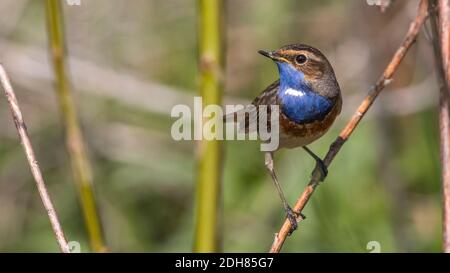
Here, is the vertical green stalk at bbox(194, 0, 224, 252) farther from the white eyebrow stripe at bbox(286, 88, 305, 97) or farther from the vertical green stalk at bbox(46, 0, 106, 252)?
the white eyebrow stripe at bbox(286, 88, 305, 97)

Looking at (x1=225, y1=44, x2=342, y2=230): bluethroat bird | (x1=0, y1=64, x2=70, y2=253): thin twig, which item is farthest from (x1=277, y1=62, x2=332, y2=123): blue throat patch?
(x1=0, y1=64, x2=70, y2=253): thin twig

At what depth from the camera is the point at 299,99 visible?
355cm

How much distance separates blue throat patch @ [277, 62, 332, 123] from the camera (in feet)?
11.6

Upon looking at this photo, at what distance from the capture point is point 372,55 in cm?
576

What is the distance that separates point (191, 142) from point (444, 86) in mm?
4024

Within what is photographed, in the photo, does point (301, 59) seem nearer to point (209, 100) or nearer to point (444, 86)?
point (444, 86)

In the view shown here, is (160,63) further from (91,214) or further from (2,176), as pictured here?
(91,214)

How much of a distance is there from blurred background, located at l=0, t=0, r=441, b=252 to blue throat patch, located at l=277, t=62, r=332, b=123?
1757 mm

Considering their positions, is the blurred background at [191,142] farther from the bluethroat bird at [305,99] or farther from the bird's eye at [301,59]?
the bird's eye at [301,59]

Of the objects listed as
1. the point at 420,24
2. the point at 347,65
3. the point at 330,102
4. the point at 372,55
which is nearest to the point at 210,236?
the point at 420,24

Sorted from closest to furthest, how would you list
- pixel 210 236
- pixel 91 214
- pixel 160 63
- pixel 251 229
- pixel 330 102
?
pixel 210 236
pixel 91 214
pixel 330 102
pixel 251 229
pixel 160 63

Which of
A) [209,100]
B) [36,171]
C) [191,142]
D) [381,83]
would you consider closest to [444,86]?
[381,83]

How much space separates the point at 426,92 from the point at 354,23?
0.75 m

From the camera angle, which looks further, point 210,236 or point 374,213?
point 374,213
